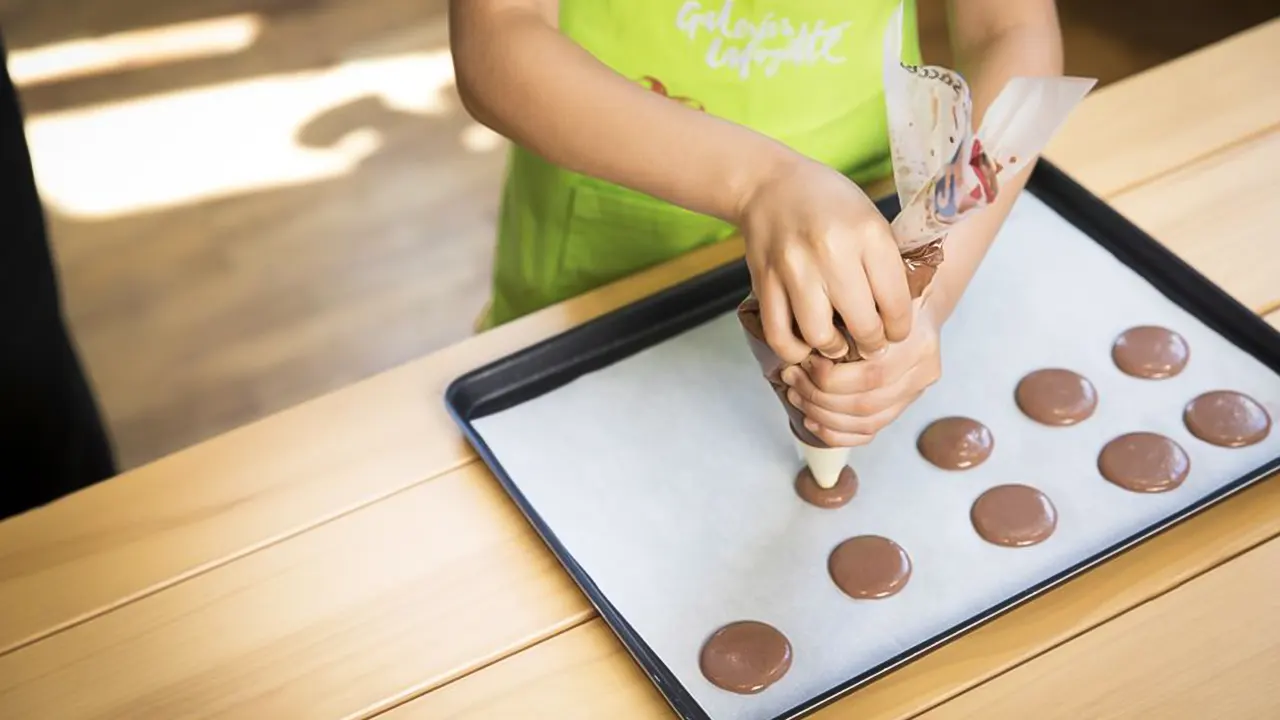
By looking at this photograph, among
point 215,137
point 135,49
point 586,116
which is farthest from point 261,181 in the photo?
point 586,116

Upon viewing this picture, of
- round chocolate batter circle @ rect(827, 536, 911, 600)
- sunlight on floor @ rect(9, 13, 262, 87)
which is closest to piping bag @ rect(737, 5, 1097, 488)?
round chocolate batter circle @ rect(827, 536, 911, 600)

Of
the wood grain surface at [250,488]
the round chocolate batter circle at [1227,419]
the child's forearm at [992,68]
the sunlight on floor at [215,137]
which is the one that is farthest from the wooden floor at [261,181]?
the round chocolate batter circle at [1227,419]

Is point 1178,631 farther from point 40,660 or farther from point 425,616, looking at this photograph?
point 40,660

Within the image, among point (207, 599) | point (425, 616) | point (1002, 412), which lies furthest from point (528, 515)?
point (1002, 412)

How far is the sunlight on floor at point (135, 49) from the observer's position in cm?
227

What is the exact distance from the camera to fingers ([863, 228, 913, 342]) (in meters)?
0.65

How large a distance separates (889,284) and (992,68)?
266 millimetres

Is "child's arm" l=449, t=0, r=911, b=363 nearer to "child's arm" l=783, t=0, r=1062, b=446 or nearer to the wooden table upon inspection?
"child's arm" l=783, t=0, r=1062, b=446

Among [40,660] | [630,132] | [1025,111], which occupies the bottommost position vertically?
[40,660]

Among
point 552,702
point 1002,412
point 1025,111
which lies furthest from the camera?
point 1002,412

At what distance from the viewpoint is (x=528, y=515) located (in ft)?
2.53

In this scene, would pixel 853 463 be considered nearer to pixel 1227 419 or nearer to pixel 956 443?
pixel 956 443

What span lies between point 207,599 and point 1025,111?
1.71ft

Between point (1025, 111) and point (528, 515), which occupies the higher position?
point (1025, 111)
